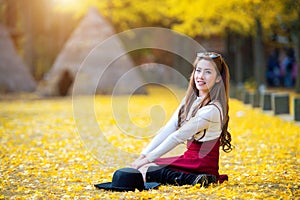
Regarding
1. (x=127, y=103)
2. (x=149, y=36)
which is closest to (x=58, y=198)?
(x=127, y=103)

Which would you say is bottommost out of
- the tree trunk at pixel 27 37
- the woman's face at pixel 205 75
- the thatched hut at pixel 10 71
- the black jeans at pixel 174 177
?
the black jeans at pixel 174 177

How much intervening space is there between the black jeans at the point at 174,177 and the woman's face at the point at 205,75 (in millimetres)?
830

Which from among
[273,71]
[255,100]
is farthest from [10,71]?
[273,71]

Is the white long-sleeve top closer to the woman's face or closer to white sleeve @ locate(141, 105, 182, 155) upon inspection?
white sleeve @ locate(141, 105, 182, 155)

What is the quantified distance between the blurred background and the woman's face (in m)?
7.29

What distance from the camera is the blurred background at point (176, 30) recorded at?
1848cm

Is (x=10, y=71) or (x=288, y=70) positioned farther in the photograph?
(x=288, y=70)

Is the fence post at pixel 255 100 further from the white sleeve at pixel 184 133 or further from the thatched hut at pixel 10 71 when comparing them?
the thatched hut at pixel 10 71

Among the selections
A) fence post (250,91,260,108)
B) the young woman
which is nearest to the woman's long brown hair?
the young woman

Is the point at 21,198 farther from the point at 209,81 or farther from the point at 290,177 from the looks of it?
the point at 290,177

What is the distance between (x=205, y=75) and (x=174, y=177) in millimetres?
1012

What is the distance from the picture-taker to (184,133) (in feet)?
17.9

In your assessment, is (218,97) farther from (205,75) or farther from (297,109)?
(297,109)

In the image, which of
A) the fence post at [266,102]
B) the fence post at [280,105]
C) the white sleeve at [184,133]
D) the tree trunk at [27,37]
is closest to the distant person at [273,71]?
the tree trunk at [27,37]
